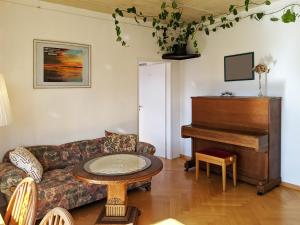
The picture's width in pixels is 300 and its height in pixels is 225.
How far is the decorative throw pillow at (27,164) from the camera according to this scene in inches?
109

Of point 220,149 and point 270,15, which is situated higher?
point 270,15

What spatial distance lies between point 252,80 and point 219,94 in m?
0.67

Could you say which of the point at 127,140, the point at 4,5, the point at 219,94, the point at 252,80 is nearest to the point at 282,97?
the point at 252,80

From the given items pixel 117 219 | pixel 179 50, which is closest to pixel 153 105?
pixel 179 50

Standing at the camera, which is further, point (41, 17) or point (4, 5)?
point (41, 17)

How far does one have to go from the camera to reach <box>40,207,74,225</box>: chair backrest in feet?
3.66

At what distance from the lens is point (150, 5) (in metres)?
3.73

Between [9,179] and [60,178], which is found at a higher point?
[9,179]

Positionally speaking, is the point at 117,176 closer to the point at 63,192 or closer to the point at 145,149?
the point at 63,192

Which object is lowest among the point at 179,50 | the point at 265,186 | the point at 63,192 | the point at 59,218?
the point at 265,186

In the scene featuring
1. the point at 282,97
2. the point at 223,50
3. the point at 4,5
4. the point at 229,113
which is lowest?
the point at 229,113

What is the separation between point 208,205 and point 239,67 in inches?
87.7

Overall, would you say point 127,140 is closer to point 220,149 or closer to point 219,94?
point 220,149

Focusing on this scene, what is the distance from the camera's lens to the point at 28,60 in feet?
→ 11.1
